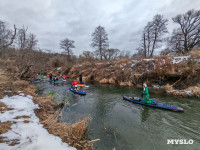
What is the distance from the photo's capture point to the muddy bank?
971cm

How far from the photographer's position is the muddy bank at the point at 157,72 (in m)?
9.71

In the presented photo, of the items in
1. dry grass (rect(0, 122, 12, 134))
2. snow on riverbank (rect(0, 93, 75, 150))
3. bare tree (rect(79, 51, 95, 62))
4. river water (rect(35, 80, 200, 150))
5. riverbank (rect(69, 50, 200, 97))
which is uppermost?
bare tree (rect(79, 51, 95, 62))

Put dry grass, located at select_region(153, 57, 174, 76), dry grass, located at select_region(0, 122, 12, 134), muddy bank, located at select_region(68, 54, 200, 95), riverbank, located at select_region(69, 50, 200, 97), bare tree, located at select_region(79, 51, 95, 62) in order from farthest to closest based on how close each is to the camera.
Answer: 1. bare tree, located at select_region(79, 51, 95, 62)
2. dry grass, located at select_region(153, 57, 174, 76)
3. muddy bank, located at select_region(68, 54, 200, 95)
4. riverbank, located at select_region(69, 50, 200, 97)
5. dry grass, located at select_region(0, 122, 12, 134)

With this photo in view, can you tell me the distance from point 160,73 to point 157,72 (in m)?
0.37

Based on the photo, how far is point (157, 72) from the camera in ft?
38.7

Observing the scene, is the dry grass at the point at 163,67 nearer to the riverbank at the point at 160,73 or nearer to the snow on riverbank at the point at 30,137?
the riverbank at the point at 160,73

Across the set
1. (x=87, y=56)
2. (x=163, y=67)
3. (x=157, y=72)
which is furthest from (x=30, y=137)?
(x=87, y=56)

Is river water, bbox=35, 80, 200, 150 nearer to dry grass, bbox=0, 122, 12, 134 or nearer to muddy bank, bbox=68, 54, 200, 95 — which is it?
dry grass, bbox=0, 122, 12, 134

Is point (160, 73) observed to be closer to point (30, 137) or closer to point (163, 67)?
point (163, 67)

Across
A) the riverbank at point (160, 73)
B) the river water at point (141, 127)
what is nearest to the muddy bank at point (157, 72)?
the riverbank at point (160, 73)

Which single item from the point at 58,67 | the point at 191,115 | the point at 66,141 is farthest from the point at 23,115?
the point at 58,67

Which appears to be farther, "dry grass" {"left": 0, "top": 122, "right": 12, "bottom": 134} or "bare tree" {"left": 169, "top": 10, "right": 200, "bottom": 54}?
"bare tree" {"left": 169, "top": 10, "right": 200, "bottom": 54}

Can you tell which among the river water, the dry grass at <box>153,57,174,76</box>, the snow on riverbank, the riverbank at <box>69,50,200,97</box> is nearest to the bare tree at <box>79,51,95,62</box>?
the riverbank at <box>69,50,200,97</box>

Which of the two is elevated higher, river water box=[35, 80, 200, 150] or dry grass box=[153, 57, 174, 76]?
dry grass box=[153, 57, 174, 76]
